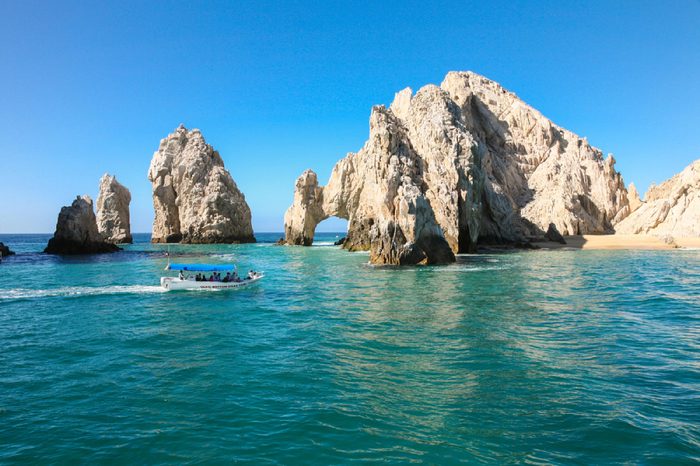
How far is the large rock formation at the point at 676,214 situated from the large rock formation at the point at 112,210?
119981 mm

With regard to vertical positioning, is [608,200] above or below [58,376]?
above

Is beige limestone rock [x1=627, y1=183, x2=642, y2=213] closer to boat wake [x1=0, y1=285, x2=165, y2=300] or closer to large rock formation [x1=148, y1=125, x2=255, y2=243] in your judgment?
large rock formation [x1=148, y1=125, x2=255, y2=243]

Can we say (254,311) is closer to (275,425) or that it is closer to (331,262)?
(275,425)

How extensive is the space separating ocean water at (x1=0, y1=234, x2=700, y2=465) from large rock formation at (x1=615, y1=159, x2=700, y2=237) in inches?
2445

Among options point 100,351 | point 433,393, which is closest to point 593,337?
point 433,393

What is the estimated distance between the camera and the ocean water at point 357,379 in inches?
400

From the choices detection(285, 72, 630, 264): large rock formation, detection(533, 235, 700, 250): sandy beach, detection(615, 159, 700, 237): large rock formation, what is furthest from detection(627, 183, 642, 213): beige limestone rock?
detection(533, 235, 700, 250): sandy beach

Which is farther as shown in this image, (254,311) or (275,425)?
(254,311)

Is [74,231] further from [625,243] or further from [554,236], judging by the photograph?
[625,243]

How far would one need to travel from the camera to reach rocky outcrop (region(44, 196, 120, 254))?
252ft

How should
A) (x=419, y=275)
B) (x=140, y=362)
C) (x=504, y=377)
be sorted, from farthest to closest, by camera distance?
(x=419, y=275), (x=140, y=362), (x=504, y=377)

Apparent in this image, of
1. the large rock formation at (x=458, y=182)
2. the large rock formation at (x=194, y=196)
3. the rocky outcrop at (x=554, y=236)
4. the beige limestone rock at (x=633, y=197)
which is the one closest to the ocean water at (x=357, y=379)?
the large rock formation at (x=458, y=182)

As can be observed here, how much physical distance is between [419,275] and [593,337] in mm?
22094

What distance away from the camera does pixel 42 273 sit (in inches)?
1882
